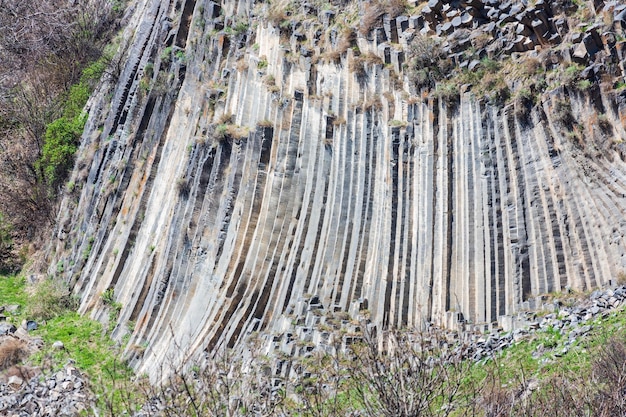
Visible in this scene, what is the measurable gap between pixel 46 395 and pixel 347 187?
8.15 meters

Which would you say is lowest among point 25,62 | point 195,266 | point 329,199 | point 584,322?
point 584,322

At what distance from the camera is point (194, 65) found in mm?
23406

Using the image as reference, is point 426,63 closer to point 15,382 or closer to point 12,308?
point 15,382

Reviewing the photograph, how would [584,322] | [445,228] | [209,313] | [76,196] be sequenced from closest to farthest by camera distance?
[584,322], [445,228], [209,313], [76,196]

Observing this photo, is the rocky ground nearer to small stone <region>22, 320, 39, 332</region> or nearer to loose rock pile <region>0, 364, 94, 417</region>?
loose rock pile <region>0, 364, 94, 417</region>

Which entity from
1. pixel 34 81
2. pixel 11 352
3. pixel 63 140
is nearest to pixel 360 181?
pixel 11 352

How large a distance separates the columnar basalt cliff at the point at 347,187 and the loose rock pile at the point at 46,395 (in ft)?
5.42

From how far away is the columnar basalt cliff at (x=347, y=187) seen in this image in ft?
46.7

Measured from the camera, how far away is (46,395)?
55.7 ft

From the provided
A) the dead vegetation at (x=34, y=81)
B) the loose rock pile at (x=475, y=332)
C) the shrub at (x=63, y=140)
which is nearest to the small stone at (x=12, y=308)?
the dead vegetation at (x=34, y=81)

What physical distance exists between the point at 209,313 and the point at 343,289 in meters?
3.30

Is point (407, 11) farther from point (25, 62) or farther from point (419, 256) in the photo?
point (25, 62)

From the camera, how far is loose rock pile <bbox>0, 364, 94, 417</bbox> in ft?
52.6

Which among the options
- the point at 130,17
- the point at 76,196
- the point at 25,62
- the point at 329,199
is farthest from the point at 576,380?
the point at 25,62
